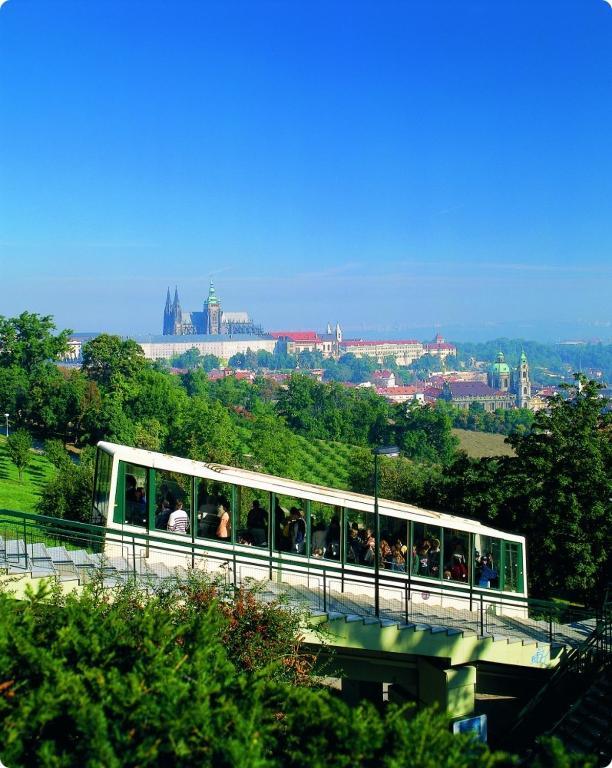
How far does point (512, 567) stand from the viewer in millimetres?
18438

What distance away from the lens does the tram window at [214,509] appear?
15.5 meters

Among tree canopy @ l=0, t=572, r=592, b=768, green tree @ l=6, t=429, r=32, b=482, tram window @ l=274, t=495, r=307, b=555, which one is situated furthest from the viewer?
green tree @ l=6, t=429, r=32, b=482

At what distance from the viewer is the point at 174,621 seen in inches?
444

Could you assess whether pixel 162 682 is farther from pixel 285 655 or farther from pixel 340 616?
pixel 340 616

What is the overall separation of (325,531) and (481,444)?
11170 centimetres

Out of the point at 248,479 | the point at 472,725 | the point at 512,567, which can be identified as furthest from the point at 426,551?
the point at 248,479

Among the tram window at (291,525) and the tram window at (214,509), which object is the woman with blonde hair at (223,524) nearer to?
the tram window at (214,509)

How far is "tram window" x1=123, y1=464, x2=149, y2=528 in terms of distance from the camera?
50.3ft

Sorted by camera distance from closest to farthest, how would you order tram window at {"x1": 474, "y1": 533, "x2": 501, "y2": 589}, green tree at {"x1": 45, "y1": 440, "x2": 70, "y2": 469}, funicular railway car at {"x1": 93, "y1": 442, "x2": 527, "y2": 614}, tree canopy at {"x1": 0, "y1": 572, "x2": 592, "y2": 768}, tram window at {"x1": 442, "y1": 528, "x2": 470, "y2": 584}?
tree canopy at {"x1": 0, "y1": 572, "x2": 592, "y2": 768} < funicular railway car at {"x1": 93, "y1": 442, "x2": 527, "y2": 614} < tram window at {"x1": 442, "y1": 528, "x2": 470, "y2": 584} < tram window at {"x1": 474, "y1": 533, "x2": 501, "y2": 589} < green tree at {"x1": 45, "y1": 440, "x2": 70, "y2": 469}

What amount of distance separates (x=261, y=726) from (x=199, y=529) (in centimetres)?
811

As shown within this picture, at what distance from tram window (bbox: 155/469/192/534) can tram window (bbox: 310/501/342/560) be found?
2257 millimetres

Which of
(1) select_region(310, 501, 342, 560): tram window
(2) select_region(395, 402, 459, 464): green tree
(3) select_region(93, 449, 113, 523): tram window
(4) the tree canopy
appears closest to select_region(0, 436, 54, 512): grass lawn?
(3) select_region(93, 449, 113, 523): tram window

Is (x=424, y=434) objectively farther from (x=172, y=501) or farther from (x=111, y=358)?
(x=172, y=501)

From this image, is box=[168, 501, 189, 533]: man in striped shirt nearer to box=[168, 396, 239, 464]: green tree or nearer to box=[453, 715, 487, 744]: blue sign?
box=[453, 715, 487, 744]: blue sign
